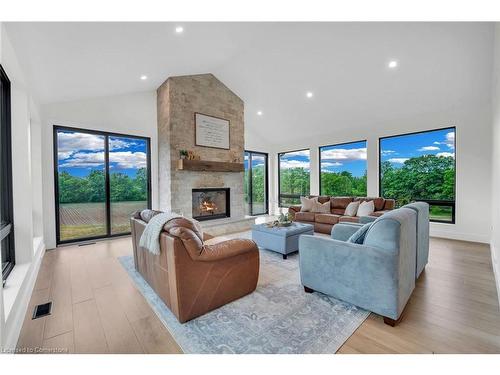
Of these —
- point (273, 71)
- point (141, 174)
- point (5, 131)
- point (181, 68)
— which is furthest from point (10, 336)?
point (273, 71)

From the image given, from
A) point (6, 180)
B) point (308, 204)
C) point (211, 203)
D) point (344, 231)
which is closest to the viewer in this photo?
point (6, 180)

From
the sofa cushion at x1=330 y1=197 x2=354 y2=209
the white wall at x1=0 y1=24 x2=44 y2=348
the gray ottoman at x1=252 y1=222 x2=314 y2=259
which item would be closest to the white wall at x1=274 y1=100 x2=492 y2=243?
the sofa cushion at x1=330 y1=197 x2=354 y2=209

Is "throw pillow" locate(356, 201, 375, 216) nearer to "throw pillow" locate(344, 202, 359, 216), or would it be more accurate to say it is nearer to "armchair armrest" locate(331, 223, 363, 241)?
"throw pillow" locate(344, 202, 359, 216)

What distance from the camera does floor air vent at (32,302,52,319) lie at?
82.5 inches

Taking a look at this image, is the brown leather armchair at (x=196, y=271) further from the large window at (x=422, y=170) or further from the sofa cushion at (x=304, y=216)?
the large window at (x=422, y=170)

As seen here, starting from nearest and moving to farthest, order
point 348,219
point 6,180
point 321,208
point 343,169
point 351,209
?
point 6,180
point 348,219
point 351,209
point 321,208
point 343,169

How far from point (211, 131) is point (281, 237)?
10.9 feet

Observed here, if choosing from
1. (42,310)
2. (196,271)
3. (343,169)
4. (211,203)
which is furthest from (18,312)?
(343,169)

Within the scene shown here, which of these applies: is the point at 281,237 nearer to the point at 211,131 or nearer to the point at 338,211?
the point at 338,211

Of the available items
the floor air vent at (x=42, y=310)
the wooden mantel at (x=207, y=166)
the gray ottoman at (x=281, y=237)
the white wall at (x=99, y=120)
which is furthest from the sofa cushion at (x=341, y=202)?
the floor air vent at (x=42, y=310)

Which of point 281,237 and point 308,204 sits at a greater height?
point 308,204

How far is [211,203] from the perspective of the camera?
5.98 metres

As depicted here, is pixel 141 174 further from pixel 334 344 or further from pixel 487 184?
pixel 487 184
